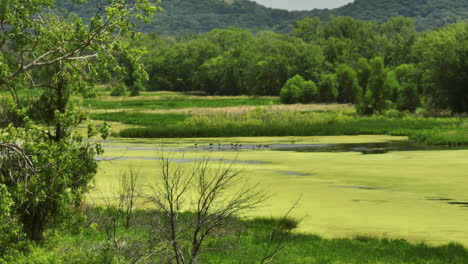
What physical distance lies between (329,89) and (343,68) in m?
17.8

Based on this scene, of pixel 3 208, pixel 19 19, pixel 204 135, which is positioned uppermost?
pixel 19 19

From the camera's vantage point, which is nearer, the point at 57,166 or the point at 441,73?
the point at 57,166

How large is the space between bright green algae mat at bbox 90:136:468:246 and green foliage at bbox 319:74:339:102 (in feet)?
198

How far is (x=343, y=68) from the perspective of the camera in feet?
279

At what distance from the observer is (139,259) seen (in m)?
10.3

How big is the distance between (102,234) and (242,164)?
18.1 meters

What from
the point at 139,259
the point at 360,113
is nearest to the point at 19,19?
the point at 139,259

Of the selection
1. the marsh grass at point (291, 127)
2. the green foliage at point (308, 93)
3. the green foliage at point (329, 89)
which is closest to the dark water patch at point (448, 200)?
the marsh grass at point (291, 127)

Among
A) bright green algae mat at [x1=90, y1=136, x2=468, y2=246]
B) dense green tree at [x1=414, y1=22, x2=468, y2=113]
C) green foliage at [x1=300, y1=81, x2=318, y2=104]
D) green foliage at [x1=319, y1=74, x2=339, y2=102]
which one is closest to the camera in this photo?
bright green algae mat at [x1=90, y1=136, x2=468, y2=246]

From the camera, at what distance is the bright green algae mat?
18.6 meters

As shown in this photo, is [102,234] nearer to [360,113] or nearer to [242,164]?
[242,164]

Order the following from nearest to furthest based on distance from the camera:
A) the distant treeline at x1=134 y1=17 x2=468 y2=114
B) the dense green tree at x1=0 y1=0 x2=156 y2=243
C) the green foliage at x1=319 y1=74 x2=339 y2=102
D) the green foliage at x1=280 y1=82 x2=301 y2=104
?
1. the dense green tree at x1=0 y1=0 x2=156 y2=243
2. the distant treeline at x1=134 y1=17 x2=468 y2=114
3. the green foliage at x1=280 y1=82 x2=301 y2=104
4. the green foliage at x1=319 y1=74 x2=339 y2=102

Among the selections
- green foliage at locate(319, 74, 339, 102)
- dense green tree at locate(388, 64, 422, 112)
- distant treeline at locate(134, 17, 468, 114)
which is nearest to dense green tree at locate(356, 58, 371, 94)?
distant treeline at locate(134, 17, 468, 114)

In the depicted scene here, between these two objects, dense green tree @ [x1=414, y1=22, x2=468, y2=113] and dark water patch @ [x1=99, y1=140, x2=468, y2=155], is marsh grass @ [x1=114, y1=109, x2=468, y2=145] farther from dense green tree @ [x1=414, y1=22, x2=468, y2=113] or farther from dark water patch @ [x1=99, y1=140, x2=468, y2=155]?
dense green tree @ [x1=414, y1=22, x2=468, y2=113]
